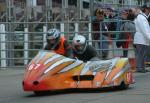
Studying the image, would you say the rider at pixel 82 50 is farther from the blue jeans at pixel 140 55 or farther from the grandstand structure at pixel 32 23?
the grandstand structure at pixel 32 23

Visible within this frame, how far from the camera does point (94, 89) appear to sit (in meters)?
11.6

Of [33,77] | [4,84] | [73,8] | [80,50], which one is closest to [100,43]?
[73,8]

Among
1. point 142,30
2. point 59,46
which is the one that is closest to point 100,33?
point 142,30

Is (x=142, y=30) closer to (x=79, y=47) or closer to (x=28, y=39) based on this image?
(x=79, y=47)

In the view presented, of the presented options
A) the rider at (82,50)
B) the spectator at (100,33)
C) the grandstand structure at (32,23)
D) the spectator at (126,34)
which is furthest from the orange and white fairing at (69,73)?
the grandstand structure at (32,23)

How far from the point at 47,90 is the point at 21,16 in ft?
27.8

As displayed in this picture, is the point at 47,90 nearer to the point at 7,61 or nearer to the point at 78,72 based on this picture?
the point at 78,72

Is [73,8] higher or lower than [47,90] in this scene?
higher

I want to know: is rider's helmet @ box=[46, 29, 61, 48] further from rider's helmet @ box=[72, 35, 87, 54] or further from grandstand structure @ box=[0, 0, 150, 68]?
grandstand structure @ box=[0, 0, 150, 68]

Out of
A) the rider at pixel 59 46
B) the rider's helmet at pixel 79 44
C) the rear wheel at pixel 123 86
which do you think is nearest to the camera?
the rear wheel at pixel 123 86

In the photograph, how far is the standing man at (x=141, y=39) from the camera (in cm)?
A: 1523

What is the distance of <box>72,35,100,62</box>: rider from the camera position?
38.1 ft

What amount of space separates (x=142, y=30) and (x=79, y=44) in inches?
161

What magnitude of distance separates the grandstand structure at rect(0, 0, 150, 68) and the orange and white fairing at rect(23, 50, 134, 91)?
597 cm
